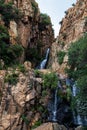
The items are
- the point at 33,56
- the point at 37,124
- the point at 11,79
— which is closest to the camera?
the point at 37,124

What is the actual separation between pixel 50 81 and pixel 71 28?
15.4 meters

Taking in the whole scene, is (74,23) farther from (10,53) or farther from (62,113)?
(62,113)

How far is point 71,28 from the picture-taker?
43.9 m

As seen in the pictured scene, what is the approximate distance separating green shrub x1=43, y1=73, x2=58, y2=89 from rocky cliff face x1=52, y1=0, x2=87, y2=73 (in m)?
7.63

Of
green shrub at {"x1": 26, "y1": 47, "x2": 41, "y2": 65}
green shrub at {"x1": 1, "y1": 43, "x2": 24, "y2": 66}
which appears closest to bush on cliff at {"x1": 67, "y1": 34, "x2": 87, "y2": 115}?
green shrub at {"x1": 1, "y1": 43, "x2": 24, "y2": 66}

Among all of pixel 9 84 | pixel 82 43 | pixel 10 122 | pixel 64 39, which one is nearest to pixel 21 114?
pixel 10 122

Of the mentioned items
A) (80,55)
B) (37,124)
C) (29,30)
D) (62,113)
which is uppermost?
(29,30)

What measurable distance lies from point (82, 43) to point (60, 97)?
7022mm

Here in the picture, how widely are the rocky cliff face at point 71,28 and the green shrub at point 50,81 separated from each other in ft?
25.0

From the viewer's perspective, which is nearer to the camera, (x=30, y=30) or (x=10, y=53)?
(x=10, y=53)

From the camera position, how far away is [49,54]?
47469 mm

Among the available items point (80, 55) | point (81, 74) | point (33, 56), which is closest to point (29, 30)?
point (33, 56)

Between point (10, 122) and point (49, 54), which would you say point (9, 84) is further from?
point (49, 54)

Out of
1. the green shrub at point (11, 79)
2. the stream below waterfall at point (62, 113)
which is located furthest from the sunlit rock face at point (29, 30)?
the stream below waterfall at point (62, 113)
